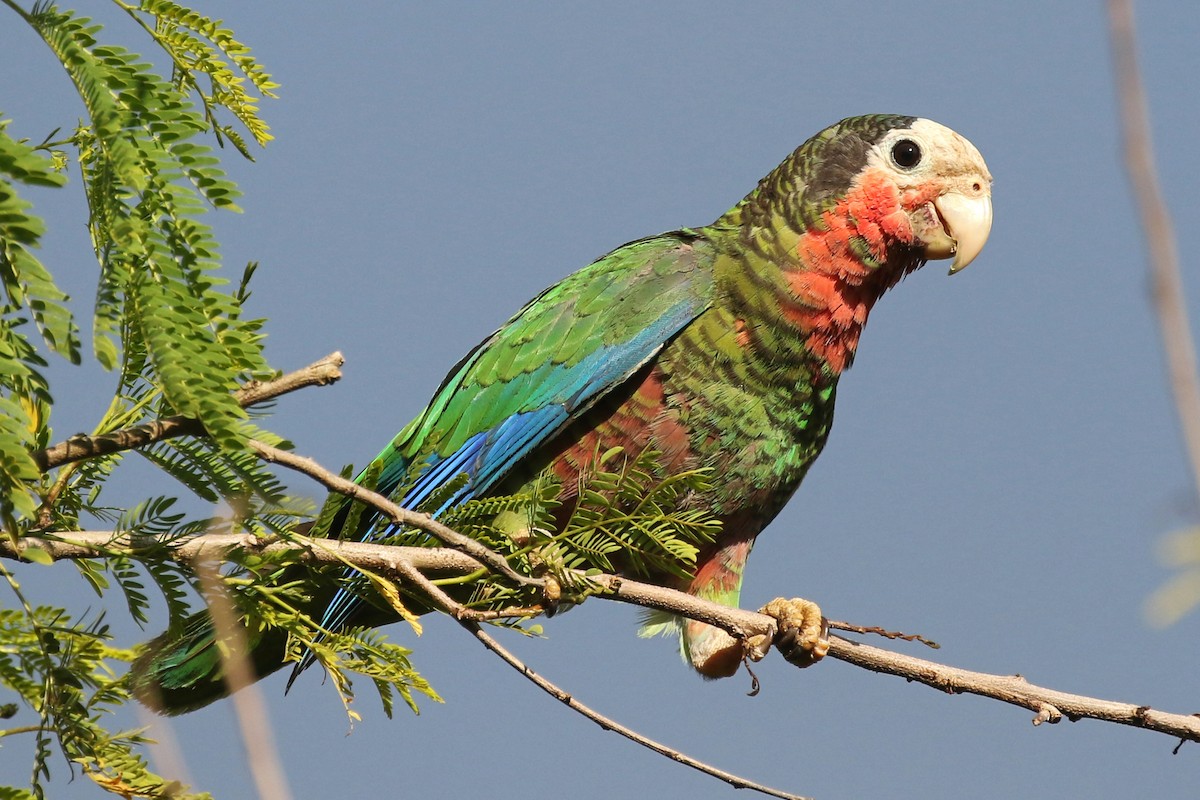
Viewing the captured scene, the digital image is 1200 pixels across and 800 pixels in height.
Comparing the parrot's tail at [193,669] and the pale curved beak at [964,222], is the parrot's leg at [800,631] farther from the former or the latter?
the parrot's tail at [193,669]

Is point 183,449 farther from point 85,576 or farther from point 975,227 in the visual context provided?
point 975,227

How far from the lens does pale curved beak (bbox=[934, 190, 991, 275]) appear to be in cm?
397

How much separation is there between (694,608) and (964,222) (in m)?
1.96

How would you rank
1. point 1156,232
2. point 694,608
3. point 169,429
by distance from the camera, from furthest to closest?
point 694,608
point 169,429
point 1156,232

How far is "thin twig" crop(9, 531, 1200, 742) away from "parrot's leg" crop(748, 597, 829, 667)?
33 cm

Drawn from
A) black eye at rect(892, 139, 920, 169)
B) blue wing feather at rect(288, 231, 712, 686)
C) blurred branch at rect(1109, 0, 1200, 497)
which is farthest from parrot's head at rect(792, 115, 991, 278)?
blurred branch at rect(1109, 0, 1200, 497)

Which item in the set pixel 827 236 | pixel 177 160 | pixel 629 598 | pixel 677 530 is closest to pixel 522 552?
pixel 629 598

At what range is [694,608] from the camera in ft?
9.01

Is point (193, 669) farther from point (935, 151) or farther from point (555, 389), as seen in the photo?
point (935, 151)

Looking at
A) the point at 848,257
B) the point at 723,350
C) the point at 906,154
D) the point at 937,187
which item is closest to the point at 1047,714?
the point at 723,350

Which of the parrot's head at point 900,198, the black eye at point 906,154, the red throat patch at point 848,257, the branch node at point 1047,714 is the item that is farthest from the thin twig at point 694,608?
the black eye at point 906,154

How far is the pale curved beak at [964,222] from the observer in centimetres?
397

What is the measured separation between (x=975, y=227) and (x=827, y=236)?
515 millimetres

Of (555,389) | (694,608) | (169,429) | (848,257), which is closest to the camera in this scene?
(169,429)
